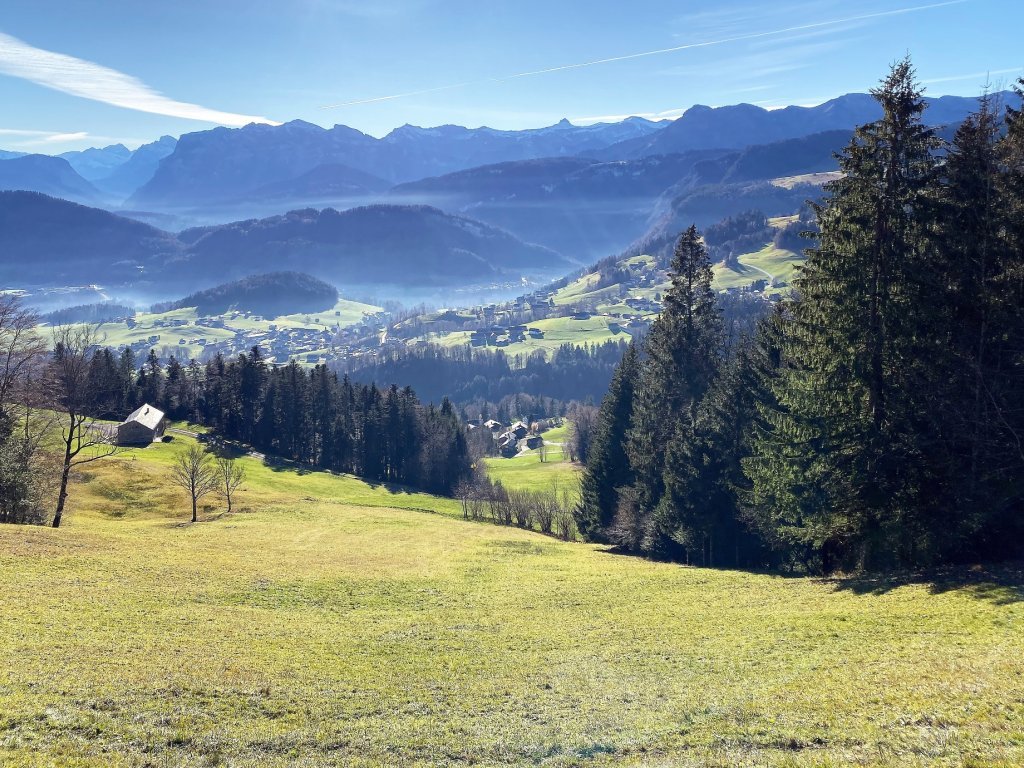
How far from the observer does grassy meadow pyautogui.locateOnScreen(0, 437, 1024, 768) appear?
50.1ft

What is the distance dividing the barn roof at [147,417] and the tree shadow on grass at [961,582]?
108 m

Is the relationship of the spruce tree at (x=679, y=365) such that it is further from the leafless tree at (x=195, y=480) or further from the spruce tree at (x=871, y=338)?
the leafless tree at (x=195, y=480)

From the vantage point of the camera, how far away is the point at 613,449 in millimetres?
65812

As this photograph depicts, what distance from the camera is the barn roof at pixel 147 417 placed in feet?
345

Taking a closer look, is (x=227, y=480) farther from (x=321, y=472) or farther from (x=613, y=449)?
(x=321, y=472)

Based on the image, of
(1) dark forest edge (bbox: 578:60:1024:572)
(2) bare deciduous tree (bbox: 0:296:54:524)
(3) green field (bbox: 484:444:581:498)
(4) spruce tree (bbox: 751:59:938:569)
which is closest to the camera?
(1) dark forest edge (bbox: 578:60:1024:572)

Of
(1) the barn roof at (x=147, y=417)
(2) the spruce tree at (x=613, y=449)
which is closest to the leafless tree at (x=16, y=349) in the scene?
(2) the spruce tree at (x=613, y=449)

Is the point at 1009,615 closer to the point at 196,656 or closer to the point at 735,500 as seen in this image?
the point at 735,500

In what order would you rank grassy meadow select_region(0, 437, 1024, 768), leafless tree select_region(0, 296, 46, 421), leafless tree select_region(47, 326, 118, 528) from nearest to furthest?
grassy meadow select_region(0, 437, 1024, 768)
leafless tree select_region(0, 296, 46, 421)
leafless tree select_region(47, 326, 118, 528)

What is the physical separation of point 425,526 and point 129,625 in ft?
143

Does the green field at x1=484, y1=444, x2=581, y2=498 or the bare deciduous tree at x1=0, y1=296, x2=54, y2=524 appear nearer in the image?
the bare deciduous tree at x1=0, y1=296, x2=54, y2=524

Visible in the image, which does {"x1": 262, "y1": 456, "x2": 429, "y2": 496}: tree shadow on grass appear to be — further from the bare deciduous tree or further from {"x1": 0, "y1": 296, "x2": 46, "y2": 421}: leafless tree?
{"x1": 0, "y1": 296, "x2": 46, "y2": 421}: leafless tree

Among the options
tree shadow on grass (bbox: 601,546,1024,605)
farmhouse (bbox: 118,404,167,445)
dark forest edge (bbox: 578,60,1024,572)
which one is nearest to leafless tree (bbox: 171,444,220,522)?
farmhouse (bbox: 118,404,167,445)

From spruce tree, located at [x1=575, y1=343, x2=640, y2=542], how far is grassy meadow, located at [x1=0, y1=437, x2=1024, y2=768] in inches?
1028
